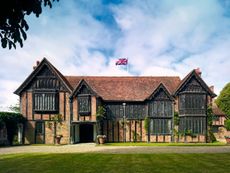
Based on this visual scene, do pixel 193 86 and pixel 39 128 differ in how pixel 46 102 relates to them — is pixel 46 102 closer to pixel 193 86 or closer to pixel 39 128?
pixel 39 128

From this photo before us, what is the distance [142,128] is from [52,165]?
2423 centimetres

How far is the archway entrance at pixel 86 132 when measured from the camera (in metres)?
39.4

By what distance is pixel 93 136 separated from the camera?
128 ft

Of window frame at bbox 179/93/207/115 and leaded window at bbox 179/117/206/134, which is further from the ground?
window frame at bbox 179/93/207/115

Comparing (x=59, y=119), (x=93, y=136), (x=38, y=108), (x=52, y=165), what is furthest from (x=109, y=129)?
(x=52, y=165)

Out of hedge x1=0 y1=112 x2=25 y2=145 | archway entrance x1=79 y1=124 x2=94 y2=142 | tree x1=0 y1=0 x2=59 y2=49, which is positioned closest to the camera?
tree x1=0 y1=0 x2=59 y2=49

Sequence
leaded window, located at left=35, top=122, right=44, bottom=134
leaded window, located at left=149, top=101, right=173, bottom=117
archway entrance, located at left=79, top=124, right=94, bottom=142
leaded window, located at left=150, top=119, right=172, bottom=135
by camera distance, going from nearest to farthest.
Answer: leaded window, located at left=35, top=122, right=44, bottom=134
leaded window, located at left=150, top=119, right=172, bottom=135
leaded window, located at left=149, top=101, right=173, bottom=117
archway entrance, located at left=79, top=124, right=94, bottom=142

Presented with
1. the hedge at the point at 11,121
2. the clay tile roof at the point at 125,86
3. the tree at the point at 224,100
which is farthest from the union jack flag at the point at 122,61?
the tree at the point at 224,100

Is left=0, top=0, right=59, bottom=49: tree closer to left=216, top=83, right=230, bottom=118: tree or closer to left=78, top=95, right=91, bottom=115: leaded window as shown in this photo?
left=78, top=95, right=91, bottom=115: leaded window

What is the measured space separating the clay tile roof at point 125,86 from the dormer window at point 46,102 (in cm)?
462

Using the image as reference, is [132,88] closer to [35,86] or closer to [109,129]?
[109,129]

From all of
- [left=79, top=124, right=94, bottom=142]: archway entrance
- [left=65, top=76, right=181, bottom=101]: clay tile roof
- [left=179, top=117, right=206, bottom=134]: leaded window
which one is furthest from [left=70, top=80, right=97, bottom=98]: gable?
[left=179, top=117, right=206, bottom=134]: leaded window

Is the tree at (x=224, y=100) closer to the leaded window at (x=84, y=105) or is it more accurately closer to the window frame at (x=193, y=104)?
the window frame at (x=193, y=104)

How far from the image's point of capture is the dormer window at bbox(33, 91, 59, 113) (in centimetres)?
3619
